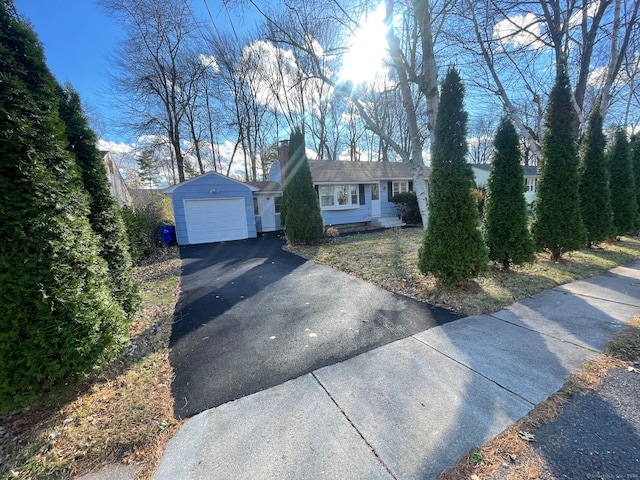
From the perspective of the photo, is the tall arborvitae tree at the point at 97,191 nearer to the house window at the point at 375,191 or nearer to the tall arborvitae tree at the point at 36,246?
the tall arborvitae tree at the point at 36,246

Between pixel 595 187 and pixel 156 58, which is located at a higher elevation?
pixel 156 58

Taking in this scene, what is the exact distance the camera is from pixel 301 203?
993 centimetres

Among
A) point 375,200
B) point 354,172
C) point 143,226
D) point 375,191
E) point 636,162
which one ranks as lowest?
point 143,226

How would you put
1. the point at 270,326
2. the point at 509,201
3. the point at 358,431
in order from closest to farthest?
the point at 358,431 < the point at 270,326 < the point at 509,201

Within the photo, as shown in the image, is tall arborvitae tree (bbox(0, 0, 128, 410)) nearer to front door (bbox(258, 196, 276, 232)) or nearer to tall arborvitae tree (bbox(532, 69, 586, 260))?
tall arborvitae tree (bbox(532, 69, 586, 260))

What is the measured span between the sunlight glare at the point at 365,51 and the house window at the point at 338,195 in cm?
691

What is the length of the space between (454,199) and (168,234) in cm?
1138

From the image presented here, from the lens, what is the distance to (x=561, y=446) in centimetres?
176

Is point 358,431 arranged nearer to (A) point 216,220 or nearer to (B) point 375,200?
(A) point 216,220

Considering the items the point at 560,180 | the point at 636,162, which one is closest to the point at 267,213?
the point at 560,180

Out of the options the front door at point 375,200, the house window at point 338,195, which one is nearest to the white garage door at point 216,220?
the house window at point 338,195

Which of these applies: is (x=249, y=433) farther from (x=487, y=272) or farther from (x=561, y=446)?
(x=487, y=272)

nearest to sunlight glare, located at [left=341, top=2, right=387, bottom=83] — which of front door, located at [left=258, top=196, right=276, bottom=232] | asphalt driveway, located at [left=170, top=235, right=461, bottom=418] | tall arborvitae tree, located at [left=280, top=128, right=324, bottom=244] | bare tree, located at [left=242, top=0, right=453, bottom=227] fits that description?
bare tree, located at [left=242, top=0, right=453, bottom=227]

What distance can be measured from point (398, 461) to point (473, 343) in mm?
1917
